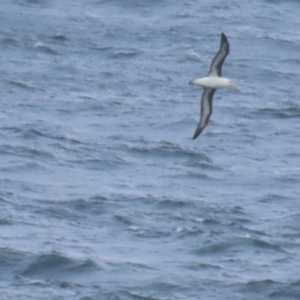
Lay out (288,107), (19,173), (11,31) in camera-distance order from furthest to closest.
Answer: (11,31) < (288,107) < (19,173)

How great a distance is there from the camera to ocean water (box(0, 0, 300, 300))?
39531mm

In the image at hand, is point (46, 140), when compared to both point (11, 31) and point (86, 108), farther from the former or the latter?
point (11, 31)

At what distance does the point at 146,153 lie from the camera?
51.2 m

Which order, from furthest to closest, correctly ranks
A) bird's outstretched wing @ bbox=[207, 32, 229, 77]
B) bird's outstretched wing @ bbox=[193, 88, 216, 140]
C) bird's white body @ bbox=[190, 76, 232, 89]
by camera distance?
1. bird's outstretched wing @ bbox=[193, 88, 216, 140]
2. bird's white body @ bbox=[190, 76, 232, 89]
3. bird's outstretched wing @ bbox=[207, 32, 229, 77]

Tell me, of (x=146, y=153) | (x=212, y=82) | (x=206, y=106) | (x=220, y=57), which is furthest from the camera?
(x=146, y=153)

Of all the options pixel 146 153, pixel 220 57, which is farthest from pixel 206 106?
pixel 146 153

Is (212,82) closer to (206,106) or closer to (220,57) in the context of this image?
(220,57)

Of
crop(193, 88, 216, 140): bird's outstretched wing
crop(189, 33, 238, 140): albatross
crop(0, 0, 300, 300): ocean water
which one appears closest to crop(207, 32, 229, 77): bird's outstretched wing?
crop(189, 33, 238, 140): albatross

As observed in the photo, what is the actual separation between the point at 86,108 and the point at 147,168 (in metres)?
6.33

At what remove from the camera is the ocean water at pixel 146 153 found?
130 ft

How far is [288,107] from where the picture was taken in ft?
188

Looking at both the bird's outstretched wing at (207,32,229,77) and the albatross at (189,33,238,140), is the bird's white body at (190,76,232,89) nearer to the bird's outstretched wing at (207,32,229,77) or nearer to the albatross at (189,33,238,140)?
the albatross at (189,33,238,140)

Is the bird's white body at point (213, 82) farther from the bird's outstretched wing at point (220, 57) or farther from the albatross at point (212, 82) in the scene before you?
the bird's outstretched wing at point (220, 57)

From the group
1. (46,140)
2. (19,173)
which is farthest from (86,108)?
(19,173)
